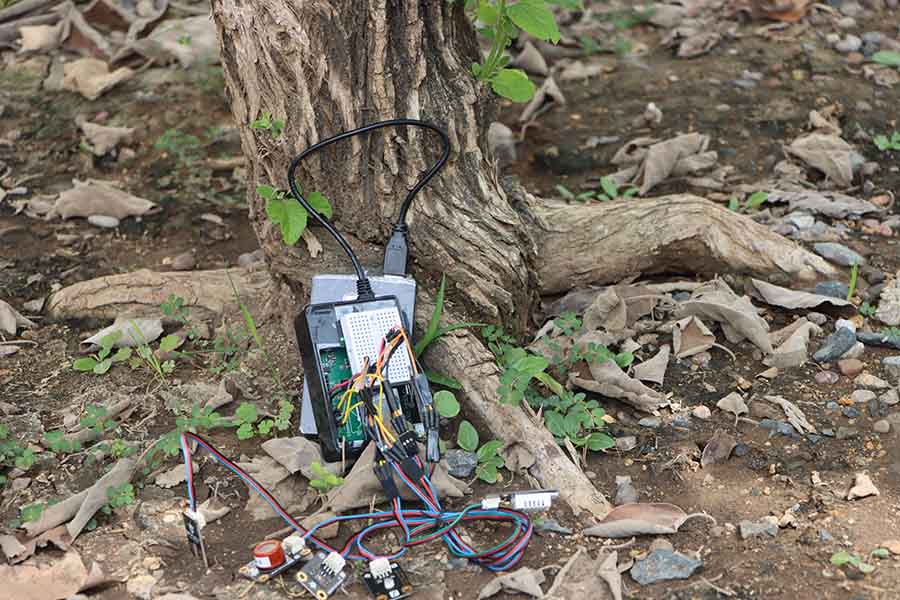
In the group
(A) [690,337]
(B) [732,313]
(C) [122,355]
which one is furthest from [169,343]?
(B) [732,313]

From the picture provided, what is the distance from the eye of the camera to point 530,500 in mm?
2195

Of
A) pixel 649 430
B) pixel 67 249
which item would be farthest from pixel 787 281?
pixel 67 249

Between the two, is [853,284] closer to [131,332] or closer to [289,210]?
[289,210]

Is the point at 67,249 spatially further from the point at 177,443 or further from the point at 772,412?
the point at 772,412

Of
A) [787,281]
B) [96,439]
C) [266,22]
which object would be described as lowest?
[787,281]

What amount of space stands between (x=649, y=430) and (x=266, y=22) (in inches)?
56.0

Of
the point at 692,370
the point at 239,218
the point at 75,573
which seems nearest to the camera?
the point at 75,573

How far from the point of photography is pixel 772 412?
2613 millimetres

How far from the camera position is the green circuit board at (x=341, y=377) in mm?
2365

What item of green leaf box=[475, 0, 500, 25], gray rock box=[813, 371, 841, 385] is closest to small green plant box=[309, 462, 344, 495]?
green leaf box=[475, 0, 500, 25]

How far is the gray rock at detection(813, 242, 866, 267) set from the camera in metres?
3.24

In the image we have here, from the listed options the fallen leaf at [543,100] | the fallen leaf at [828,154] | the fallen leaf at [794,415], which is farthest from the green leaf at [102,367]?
the fallen leaf at [828,154]

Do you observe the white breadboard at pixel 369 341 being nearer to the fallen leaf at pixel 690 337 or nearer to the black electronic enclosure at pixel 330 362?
the black electronic enclosure at pixel 330 362

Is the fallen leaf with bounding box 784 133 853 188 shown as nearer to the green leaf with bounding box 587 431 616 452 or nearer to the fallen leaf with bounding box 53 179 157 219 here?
the green leaf with bounding box 587 431 616 452
